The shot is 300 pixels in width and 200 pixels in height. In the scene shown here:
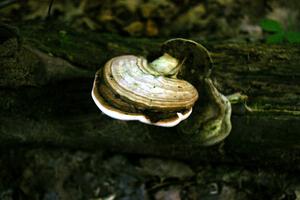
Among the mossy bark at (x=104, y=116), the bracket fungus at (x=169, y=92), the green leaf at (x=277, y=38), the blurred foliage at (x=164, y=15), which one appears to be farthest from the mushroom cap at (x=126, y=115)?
the blurred foliage at (x=164, y=15)

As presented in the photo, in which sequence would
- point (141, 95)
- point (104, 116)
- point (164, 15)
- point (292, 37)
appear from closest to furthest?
1. point (141, 95)
2. point (104, 116)
3. point (292, 37)
4. point (164, 15)

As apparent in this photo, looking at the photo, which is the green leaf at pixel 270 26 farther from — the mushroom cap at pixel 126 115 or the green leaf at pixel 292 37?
the mushroom cap at pixel 126 115

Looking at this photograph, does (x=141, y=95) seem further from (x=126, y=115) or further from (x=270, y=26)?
(x=270, y=26)

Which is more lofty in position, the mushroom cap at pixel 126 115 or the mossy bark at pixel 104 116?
the mushroom cap at pixel 126 115

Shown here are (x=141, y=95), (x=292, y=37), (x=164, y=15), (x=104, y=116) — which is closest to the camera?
(x=141, y=95)

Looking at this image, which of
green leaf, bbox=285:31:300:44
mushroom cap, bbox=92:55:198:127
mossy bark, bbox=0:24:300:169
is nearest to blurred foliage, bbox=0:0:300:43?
green leaf, bbox=285:31:300:44

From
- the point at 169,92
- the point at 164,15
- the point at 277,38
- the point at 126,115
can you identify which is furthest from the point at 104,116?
the point at 164,15

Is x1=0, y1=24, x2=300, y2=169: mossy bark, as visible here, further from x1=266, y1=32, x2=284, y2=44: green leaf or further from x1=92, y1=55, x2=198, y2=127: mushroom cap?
x1=266, y1=32, x2=284, y2=44: green leaf
